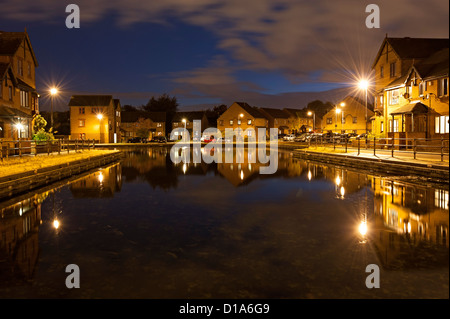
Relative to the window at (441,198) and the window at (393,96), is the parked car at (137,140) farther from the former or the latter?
the window at (441,198)

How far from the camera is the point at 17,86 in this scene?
36.6m

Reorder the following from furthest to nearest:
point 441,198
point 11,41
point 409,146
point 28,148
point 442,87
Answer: point 11,41, point 442,87, point 409,146, point 28,148, point 441,198

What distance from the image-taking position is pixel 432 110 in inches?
1355

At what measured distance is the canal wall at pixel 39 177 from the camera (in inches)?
539

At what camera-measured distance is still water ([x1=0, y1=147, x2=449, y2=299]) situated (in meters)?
5.11

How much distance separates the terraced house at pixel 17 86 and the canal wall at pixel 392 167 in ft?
83.3

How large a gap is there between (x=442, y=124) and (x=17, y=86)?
37785 millimetres

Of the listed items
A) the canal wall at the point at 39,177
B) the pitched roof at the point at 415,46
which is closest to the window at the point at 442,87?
the pitched roof at the point at 415,46

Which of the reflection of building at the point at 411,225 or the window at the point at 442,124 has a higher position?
the window at the point at 442,124

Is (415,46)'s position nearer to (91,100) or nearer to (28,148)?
(28,148)

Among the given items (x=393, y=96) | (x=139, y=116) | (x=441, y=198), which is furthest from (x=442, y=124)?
(x=139, y=116)
